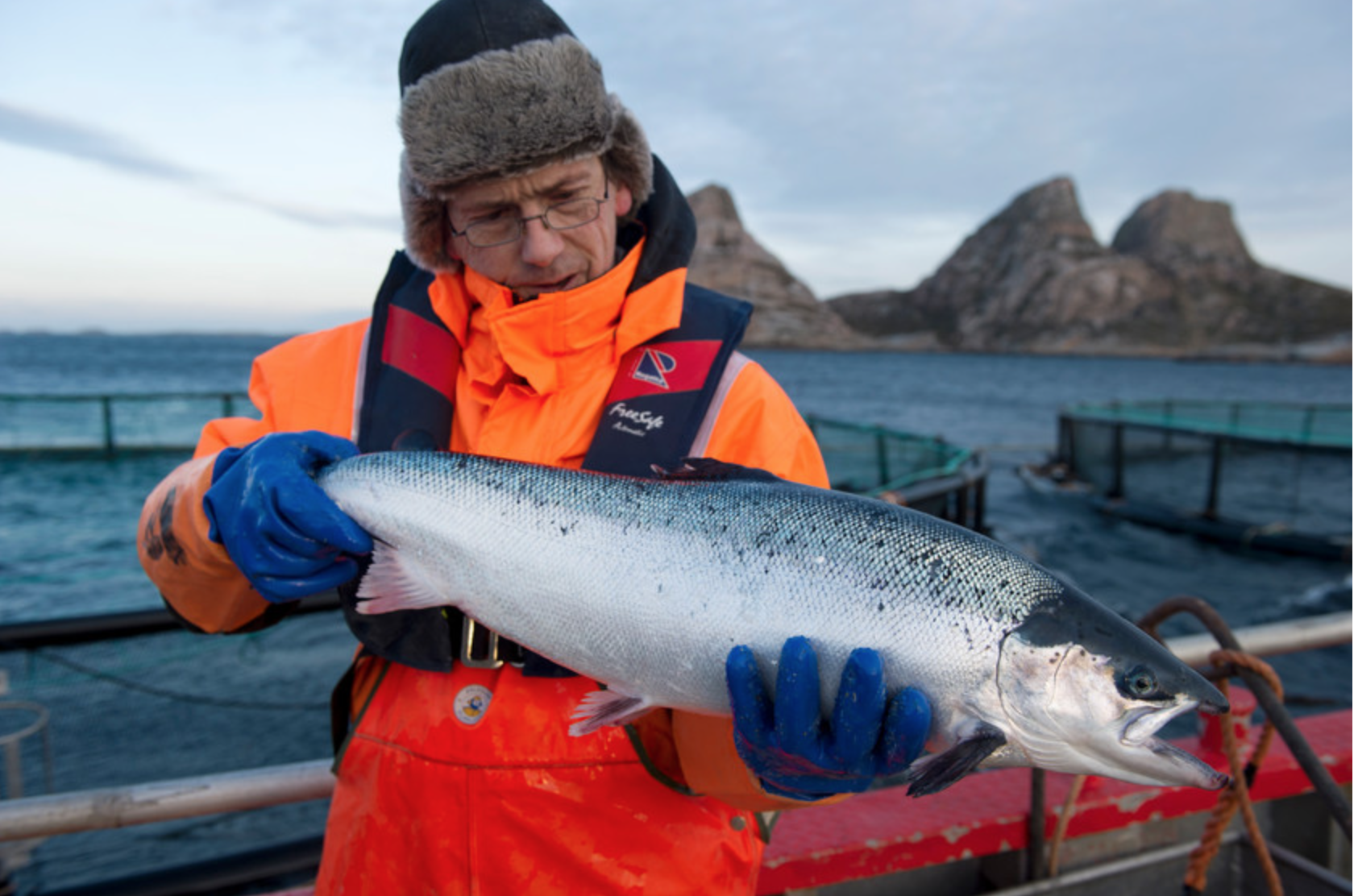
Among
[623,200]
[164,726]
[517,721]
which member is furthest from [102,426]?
[517,721]

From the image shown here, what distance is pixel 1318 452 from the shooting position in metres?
15.2

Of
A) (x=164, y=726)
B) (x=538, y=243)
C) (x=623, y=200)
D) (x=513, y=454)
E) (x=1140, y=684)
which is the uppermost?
(x=623, y=200)

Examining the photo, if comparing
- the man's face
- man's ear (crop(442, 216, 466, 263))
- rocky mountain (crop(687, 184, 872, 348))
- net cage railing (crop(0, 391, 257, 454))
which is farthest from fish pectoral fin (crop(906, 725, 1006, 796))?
rocky mountain (crop(687, 184, 872, 348))

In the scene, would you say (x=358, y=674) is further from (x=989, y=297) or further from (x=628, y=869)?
(x=989, y=297)

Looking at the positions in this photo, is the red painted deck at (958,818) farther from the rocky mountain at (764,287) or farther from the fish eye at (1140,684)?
the rocky mountain at (764,287)

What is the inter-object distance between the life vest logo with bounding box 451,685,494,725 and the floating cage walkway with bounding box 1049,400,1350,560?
16.9 meters

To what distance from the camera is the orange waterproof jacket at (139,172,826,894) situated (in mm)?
2047

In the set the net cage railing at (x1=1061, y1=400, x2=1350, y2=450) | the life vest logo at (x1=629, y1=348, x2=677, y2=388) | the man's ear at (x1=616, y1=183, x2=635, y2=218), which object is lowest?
the net cage railing at (x1=1061, y1=400, x2=1350, y2=450)

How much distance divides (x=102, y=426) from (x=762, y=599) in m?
22.9

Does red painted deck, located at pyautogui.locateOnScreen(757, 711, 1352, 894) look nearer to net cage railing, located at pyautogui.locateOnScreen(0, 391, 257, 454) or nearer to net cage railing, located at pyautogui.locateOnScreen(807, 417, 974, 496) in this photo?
net cage railing, located at pyautogui.locateOnScreen(807, 417, 974, 496)

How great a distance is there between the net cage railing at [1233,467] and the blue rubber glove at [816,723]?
16621 mm

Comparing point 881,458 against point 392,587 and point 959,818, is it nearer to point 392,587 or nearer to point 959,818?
point 959,818

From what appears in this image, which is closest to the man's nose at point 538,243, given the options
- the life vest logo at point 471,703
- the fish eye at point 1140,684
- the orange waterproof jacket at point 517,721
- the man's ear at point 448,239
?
the orange waterproof jacket at point 517,721

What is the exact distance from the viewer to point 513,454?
2.43 metres
